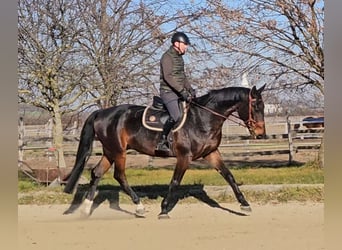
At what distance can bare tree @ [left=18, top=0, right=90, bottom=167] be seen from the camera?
26.0ft

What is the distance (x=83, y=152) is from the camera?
667cm

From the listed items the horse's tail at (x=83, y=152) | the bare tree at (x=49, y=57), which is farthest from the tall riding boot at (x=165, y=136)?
the bare tree at (x=49, y=57)

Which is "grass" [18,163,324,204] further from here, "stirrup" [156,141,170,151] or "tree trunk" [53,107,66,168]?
"stirrup" [156,141,170,151]

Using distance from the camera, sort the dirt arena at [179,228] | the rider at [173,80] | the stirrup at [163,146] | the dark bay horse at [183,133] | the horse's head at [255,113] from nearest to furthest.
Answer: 1. the dirt arena at [179,228]
2. the rider at [173,80]
3. the horse's head at [255,113]
4. the dark bay horse at [183,133]
5. the stirrup at [163,146]

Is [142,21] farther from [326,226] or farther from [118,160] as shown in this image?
[326,226]

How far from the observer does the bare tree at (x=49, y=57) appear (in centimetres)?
791

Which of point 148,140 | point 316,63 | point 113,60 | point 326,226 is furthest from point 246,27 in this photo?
point 326,226

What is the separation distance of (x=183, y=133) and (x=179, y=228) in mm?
1091

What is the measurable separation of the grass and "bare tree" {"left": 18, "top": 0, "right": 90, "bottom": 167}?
1321mm

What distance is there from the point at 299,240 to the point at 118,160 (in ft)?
8.24

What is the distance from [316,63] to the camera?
29.0 ft

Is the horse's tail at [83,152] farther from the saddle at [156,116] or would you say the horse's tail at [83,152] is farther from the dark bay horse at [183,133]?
the saddle at [156,116]

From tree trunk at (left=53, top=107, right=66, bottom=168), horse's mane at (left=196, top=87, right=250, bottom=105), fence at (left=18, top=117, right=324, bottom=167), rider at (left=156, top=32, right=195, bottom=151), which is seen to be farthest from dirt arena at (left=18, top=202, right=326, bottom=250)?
fence at (left=18, top=117, right=324, bottom=167)

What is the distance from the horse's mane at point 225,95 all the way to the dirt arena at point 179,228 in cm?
131
